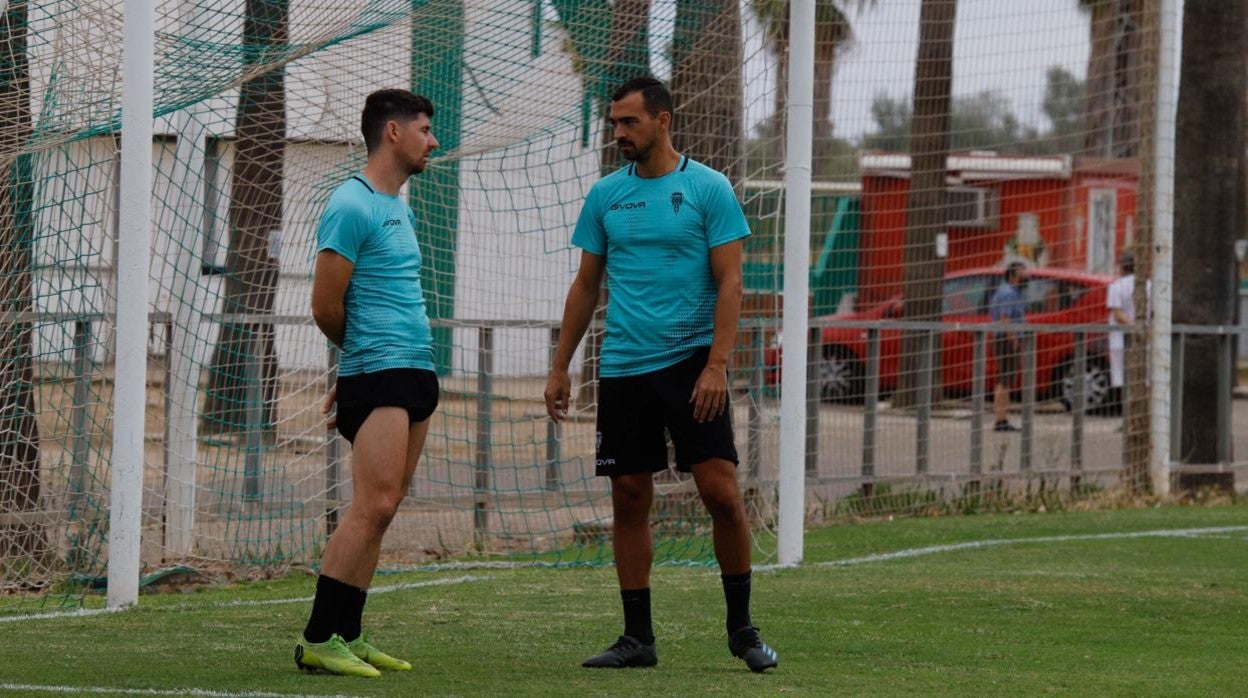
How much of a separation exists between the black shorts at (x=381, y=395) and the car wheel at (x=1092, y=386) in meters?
8.52

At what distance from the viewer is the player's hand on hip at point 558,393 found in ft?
20.1

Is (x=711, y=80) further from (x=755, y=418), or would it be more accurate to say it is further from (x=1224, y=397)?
(x=1224, y=397)

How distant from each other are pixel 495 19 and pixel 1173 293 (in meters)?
7.22

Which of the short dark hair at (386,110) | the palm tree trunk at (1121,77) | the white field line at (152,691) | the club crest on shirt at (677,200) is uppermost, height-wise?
the palm tree trunk at (1121,77)

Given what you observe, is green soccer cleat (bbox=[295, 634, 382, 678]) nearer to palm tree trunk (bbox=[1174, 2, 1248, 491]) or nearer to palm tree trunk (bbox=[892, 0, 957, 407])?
palm tree trunk (bbox=[892, 0, 957, 407])

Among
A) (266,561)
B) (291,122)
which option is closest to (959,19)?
(291,122)

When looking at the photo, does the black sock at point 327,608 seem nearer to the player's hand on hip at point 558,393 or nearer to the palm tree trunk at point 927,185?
the player's hand on hip at point 558,393

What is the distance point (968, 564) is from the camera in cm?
915

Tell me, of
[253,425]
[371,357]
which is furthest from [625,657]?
[253,425]

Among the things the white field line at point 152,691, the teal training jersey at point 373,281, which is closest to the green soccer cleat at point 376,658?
the white field line at point 152,691

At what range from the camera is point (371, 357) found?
5766 mm

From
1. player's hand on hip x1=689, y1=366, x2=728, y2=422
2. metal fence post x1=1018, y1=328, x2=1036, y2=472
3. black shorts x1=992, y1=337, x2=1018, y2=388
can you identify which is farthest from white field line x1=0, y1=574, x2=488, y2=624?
black shorts x1=992, y1=337, x2=1018, y2=388

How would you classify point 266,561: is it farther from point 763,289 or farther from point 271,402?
point 763,289

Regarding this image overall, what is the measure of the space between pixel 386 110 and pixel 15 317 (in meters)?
3.46
